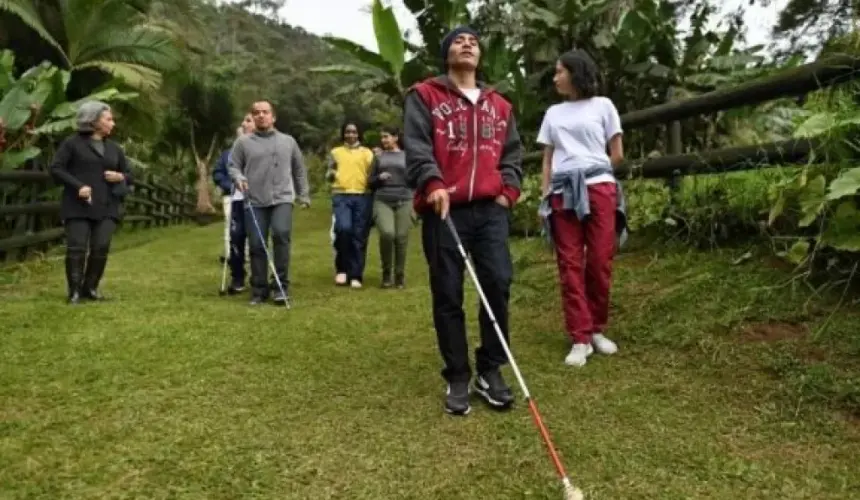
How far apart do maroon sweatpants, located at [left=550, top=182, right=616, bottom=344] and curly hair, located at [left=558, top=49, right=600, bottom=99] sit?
48 cm

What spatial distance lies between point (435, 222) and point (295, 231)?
12618 millimetres

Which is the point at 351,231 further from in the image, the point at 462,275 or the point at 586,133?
the point at 462,275

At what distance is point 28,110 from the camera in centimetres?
841

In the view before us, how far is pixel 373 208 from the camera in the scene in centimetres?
761

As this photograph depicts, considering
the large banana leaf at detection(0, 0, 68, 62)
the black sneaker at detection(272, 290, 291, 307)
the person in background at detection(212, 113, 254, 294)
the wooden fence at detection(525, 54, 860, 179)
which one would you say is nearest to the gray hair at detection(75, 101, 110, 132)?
the person in background at detection(212, 113, 254, 294)

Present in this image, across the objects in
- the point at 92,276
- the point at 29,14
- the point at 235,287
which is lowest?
the point at 235,287

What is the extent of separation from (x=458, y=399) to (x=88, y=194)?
153 inches

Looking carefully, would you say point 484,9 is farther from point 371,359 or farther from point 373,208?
point 371,359

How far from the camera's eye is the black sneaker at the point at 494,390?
130 inches

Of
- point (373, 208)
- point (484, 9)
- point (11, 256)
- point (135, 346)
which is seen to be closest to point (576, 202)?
point (135, 346)

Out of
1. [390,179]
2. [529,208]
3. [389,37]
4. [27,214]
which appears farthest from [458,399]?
[389,37]

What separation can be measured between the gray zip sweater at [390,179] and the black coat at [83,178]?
2.23m

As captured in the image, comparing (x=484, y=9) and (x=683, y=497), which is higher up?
(x=484, y=9)

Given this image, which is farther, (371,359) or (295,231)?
(295,231)
